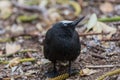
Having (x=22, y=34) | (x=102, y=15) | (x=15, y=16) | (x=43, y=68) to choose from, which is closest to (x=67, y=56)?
(x=43, y=68)

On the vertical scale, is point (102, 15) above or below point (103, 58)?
above

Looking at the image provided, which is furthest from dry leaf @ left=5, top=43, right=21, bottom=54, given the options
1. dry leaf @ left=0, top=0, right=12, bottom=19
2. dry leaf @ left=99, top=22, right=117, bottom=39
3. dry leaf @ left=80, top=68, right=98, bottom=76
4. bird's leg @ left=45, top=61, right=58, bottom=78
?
dry leaf @ left=0, top=0, right=12, bottom=19

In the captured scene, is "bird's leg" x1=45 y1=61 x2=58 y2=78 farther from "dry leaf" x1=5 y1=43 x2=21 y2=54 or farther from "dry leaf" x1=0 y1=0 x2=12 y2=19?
"dry leaf" x1=0 y1=0 x2=12 y2=19

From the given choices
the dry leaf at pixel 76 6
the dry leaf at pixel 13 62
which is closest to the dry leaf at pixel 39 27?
the dry leaf at pixel 76 6

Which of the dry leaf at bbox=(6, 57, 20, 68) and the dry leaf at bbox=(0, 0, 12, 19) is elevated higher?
the dry leaf at bbox=(0, 0, 12, 19)

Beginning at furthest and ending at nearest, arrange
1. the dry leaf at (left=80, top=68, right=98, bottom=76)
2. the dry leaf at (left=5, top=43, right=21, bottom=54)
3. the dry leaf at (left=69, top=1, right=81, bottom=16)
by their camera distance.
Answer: the dry leaf at (left=69, top=1, right=81, bottom=16), the dry leaf at (left=5, top=43, right=21, bottom=54), the dry leaf at (left=80, top=68, right=98, bottom=76)

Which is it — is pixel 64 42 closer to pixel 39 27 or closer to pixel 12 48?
pixel 12 48

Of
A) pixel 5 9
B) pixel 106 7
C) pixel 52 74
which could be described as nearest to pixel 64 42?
pixel 52 74

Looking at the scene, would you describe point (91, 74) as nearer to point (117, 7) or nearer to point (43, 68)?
point (43, 68)
